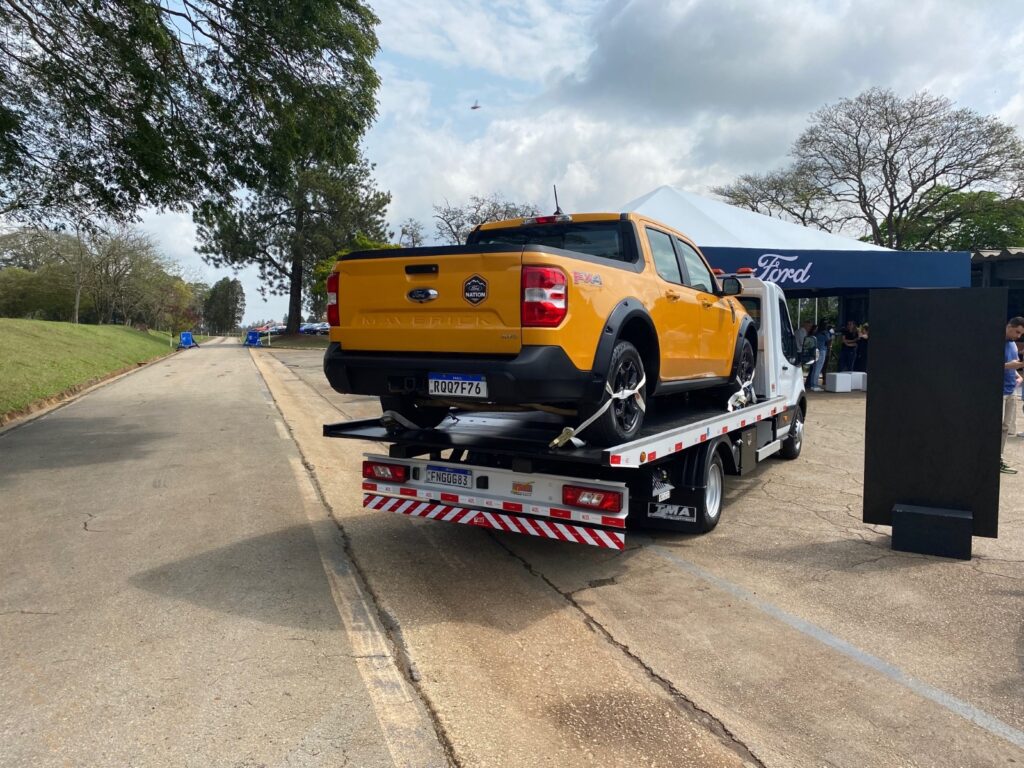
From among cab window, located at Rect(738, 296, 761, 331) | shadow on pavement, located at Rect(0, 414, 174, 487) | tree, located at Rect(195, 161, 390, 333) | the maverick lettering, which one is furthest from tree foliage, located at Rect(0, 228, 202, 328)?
cab window, located at Rect(738, 296, 761, 331)

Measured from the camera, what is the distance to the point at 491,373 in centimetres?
445

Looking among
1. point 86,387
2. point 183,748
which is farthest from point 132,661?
point 86,387

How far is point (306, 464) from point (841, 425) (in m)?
9.67

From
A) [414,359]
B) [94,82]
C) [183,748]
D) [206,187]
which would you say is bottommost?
[183,748]

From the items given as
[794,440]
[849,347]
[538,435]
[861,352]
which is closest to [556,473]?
[538,435]

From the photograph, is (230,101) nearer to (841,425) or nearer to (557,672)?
(557,672)

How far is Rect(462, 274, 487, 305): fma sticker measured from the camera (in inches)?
177

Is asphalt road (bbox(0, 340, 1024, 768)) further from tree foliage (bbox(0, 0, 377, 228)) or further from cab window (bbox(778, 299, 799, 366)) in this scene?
tree foliage (bbox(0, 0, 377, 228))

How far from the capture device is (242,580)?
492 cm

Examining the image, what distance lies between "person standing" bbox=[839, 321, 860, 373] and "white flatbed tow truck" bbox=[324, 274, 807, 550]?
15.9 meters

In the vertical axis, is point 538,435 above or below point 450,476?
above

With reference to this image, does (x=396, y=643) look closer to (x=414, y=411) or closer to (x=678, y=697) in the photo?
(x=678, y=697)

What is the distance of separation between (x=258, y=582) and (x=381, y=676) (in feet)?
5.48

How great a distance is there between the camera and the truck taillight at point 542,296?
4.31 meters
